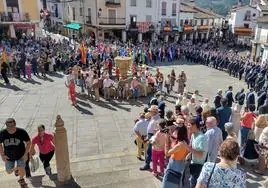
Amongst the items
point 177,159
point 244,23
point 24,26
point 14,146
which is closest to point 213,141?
point 177,159

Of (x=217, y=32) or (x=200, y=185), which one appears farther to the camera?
(x=217, y=32)

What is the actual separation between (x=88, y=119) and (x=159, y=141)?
5.88 m

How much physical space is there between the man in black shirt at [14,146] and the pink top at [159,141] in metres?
2.78

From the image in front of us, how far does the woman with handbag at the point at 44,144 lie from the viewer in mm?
6330

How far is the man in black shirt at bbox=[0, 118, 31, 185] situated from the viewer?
18.5ft

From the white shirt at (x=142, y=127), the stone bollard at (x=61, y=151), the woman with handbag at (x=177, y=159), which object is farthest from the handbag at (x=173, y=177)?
the stone bollard at (x=61, y=151)

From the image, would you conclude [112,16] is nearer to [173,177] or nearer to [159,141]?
[159,141]

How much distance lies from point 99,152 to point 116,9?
105 ft

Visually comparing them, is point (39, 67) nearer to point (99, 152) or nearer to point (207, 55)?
point (99, 152)

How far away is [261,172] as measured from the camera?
260 inches

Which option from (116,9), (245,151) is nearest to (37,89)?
(245,151)

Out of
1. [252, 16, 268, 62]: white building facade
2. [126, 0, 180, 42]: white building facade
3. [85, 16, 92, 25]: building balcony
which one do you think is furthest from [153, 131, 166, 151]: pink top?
[85, 16, 92, 25]: building balcony

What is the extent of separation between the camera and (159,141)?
19.8ft

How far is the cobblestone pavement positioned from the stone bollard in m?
0.38
